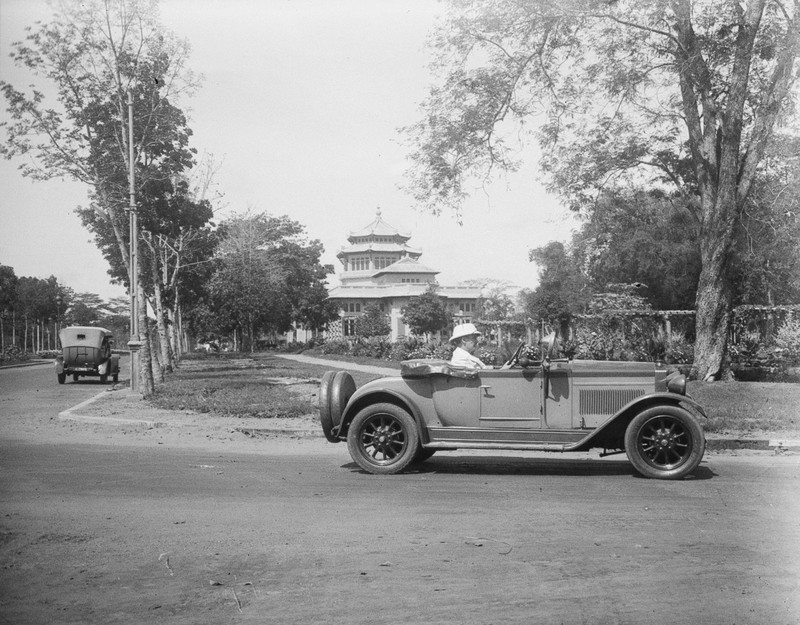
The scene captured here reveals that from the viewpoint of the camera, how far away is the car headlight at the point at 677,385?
7.70 m

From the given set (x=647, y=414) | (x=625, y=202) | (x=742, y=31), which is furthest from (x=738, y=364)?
(x=647, y=414)

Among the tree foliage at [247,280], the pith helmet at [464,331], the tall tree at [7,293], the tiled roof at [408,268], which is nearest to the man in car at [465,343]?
the pith helmet at [464,331]

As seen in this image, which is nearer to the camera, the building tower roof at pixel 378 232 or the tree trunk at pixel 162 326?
the tree trunk at pixel 162 326

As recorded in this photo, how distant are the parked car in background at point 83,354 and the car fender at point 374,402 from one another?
21.0m

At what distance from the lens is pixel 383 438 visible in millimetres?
8148

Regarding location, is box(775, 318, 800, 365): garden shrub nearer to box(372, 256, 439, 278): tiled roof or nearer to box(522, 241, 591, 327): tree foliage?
box(522, 241, 591, 327): tree foliage

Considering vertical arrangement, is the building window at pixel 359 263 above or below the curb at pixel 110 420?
above

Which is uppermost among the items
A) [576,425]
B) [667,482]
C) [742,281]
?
[742,281]

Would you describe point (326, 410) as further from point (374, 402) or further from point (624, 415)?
point (624, 415)

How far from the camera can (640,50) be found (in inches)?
669

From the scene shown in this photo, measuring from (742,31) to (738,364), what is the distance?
874 centimetres

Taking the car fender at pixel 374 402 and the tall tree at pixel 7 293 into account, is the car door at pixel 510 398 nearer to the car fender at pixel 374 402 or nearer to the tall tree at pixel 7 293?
the car fender at pixel 374 402

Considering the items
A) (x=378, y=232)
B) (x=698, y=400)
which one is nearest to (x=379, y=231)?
(x=378, y=232)

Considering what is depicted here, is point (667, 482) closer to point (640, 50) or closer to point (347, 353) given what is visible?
point (640, 50)
